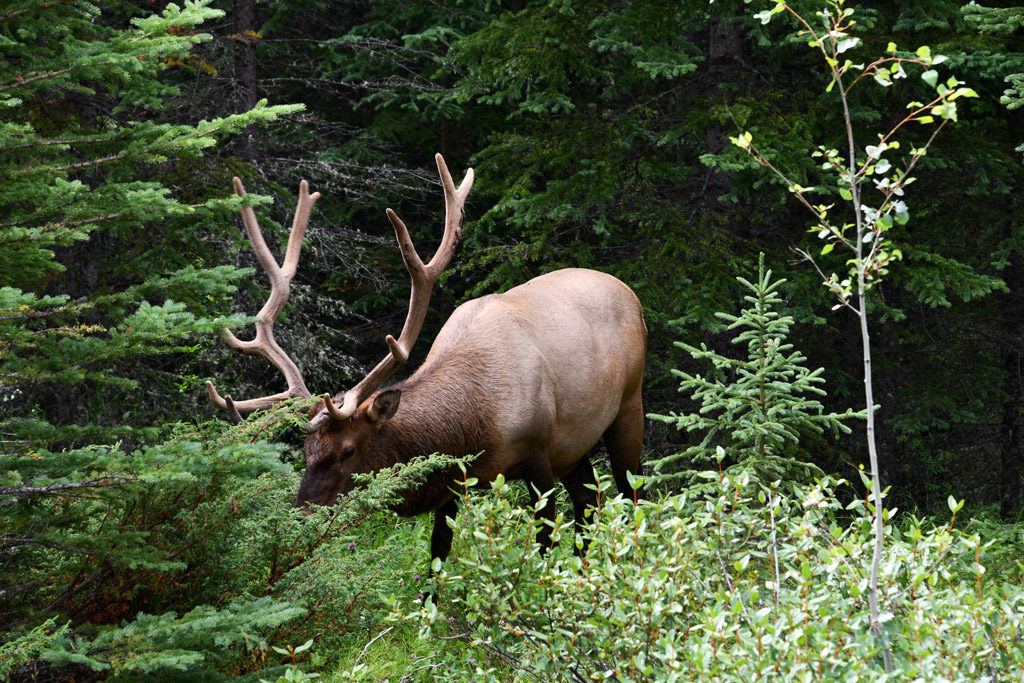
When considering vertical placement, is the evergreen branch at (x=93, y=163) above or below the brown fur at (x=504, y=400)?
above

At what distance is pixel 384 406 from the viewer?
504cm

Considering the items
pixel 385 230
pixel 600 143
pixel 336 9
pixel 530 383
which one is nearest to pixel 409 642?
pixel 530 383

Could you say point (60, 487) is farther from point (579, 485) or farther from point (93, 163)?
point (579, 485)

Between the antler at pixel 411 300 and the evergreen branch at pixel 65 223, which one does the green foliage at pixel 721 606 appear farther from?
the evergreen branch at pixel 65 223

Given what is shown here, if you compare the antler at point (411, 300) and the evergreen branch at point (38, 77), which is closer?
the evergreen branch at point (38, 77)

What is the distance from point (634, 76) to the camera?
970 centimetres

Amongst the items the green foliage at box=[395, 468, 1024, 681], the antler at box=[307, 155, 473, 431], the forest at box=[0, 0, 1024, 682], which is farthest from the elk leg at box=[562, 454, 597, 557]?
the green foliage at box=[395, 468, 1024, 681]

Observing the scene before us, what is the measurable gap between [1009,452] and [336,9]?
10351 millimetres

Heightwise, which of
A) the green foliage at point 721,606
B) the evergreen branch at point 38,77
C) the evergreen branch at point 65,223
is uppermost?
the evergreen branch at point 38,77

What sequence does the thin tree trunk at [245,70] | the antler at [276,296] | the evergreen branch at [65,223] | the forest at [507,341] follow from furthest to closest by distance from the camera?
the thin tree trunk at [245,70] → the antler at [276,296] → the evergreen branch at [65,223] → the forest at [507,341]

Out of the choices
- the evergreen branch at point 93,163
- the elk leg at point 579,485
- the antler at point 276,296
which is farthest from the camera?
the elk leg at point 579,485

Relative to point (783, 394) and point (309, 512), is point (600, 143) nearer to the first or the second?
point (783, 394)

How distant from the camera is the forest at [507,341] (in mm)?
2965

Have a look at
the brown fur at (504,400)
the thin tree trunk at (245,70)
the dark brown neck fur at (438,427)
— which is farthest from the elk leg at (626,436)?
the thin tree trunk at (245,70)
